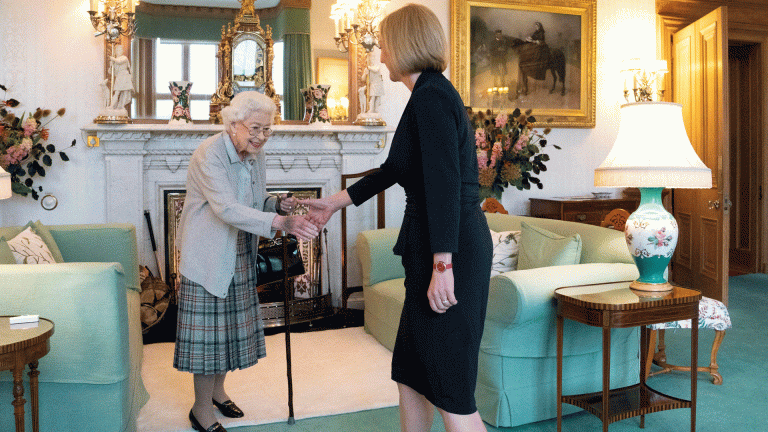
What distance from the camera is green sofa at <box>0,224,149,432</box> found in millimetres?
2301

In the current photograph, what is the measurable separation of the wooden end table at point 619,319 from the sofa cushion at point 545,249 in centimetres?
29

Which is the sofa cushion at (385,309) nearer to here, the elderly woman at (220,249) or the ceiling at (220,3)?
the elderly woman at (220,249)

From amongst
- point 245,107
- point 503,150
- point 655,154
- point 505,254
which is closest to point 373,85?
point 503,150

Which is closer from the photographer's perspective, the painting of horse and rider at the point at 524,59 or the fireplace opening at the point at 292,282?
the fireplace opening at the point at 292,282

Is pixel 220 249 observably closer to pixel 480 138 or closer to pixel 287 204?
pixel 287 204

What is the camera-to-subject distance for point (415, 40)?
171 centimetres

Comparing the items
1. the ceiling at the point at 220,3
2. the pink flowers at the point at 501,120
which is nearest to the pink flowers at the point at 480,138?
the pink flowers at the point at 501,120

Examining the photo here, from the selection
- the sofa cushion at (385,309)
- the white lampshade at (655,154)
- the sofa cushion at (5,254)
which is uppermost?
the white lampshade at (655,154)

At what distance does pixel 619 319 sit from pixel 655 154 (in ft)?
2.37

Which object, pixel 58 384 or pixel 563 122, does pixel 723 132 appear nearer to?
pixel 563 122

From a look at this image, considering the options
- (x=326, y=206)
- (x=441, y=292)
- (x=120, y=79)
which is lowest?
(x=441, y=292)

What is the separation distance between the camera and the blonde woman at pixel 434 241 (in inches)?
64.5

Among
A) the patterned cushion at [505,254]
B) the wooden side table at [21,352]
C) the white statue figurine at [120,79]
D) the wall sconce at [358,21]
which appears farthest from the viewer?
the wall sconce at [358,21]

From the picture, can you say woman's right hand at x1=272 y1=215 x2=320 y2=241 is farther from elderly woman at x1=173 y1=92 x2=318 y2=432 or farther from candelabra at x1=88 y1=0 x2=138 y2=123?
candelabra at x1=88 y1=0 x2=138 y2=123
